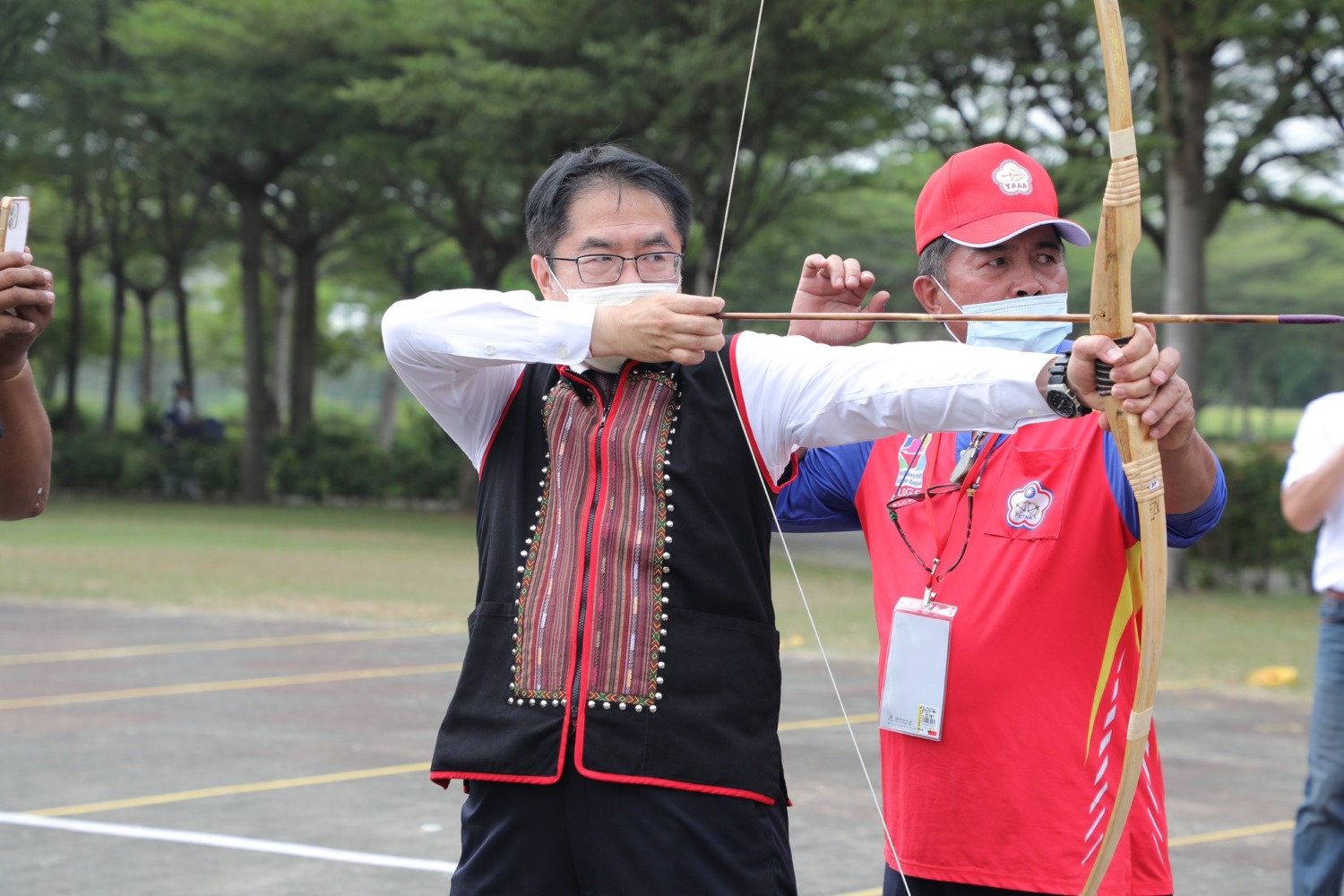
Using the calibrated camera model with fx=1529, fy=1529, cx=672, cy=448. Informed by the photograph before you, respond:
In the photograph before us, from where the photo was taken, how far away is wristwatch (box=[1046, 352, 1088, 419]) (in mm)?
2115

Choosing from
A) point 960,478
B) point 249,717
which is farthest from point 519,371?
point 249,717

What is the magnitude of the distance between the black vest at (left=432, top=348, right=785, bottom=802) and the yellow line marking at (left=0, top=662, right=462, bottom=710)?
20.3 ft

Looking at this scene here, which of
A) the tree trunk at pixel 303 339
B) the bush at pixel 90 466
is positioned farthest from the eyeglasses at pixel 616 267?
the bush at pixel 90 466

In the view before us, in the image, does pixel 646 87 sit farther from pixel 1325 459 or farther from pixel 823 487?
pixel 823 487

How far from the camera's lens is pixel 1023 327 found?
2768 millimetres

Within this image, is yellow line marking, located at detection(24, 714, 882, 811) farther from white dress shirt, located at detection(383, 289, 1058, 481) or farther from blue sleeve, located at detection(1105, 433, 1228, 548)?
blue sleeve, located at detection(1105, 433, 1228, 548)

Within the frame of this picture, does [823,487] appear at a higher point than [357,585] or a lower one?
higher

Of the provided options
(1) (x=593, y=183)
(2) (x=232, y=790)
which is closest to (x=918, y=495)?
(1) (x=593, y=183)

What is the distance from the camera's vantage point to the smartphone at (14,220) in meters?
2.73

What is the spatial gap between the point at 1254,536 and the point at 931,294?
1376cm

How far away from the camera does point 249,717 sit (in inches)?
325

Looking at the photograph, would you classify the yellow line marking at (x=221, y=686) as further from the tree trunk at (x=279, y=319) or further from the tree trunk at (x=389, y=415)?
the tree trunk at (x=389, y=415)

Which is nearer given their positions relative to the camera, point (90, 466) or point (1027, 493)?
point (1027, 493)

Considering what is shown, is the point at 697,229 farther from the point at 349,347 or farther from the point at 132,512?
the point at 349,347
